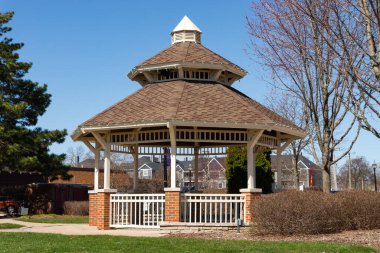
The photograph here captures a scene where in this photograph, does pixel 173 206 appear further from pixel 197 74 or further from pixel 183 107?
pixel 197 74

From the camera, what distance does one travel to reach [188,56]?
19047 millimetres

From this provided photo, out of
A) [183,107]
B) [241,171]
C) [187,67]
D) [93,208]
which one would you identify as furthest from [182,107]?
[241,171]

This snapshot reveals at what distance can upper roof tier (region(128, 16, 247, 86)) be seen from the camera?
61.2 ft

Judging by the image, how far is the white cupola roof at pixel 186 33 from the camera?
21.3m

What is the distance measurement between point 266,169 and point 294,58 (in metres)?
10.6

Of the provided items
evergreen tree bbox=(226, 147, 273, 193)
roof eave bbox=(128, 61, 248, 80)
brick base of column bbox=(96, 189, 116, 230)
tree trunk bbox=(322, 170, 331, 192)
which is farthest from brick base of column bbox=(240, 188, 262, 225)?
evergreen tree bbox=(226, 147, 273, 193)

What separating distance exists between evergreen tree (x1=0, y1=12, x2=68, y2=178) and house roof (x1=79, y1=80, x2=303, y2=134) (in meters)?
10.8

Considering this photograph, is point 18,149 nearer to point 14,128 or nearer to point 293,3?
point 14,128

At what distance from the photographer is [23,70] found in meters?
29.7

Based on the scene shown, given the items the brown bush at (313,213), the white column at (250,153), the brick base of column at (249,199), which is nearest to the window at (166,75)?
the white column at (250,153)

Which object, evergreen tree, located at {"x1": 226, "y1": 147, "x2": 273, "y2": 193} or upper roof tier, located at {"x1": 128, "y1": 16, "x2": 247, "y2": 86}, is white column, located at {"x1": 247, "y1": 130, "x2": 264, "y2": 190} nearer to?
upper roof tier, located at {"x1": 128, "y1": 16, "x2": 247, "y2": 86}

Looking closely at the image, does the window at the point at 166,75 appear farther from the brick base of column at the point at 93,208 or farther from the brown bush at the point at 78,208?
the brown bush at the point at 78,208

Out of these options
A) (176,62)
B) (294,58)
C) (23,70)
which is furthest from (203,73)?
(23,70)

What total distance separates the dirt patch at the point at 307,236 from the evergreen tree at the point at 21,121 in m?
14.5
